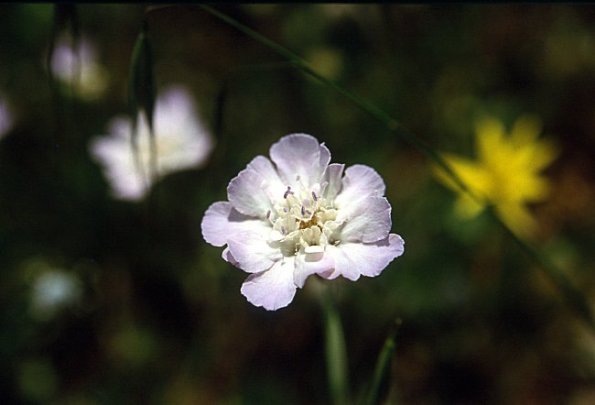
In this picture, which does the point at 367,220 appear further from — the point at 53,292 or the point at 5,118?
the point at 5,118

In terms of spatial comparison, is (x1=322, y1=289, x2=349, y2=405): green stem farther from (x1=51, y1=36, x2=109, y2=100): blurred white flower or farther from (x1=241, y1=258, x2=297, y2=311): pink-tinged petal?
(x1=51, y1=36, x2=109, y2=100): blurred white flower

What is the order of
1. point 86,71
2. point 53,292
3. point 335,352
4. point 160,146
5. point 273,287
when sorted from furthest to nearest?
point 86,71 < point 160,146 < point 53,292 < point 335,352 < point 273,287

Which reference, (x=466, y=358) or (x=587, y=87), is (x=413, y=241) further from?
(x=587, y=87)

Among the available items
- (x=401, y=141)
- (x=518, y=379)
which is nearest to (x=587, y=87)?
(x=401, y=141)

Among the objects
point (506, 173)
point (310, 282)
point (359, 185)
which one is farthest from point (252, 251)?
point (506, 173)

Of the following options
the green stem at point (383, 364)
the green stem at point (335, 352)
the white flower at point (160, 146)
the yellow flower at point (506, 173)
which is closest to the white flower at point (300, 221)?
the green stem at point (383, 364)

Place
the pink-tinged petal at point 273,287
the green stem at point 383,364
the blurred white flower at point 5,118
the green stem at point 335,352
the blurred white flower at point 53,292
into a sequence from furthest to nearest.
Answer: the blurred white flower at point 5,118 → the blurred white flower at point 53,292 → the green stem at point 335,352 → the green stem at point 383,364 → the pink-tinged petal at point 273,287

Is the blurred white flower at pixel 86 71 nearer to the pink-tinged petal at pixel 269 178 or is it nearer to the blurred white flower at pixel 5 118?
the blurred white flower at pixel 5 118
